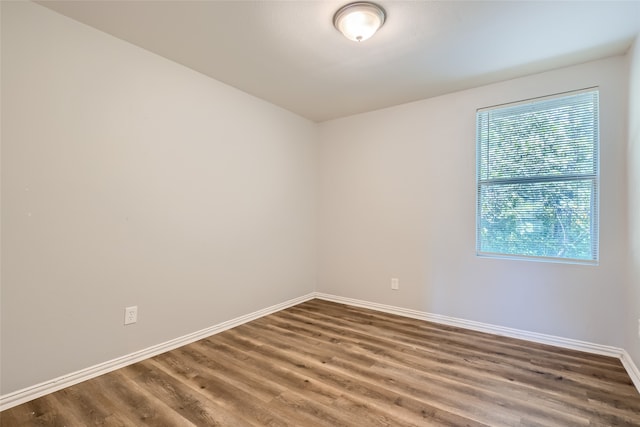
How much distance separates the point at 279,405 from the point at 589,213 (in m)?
2.83

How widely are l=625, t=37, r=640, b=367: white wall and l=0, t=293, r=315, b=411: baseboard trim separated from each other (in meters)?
3.17

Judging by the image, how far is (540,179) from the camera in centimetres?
272

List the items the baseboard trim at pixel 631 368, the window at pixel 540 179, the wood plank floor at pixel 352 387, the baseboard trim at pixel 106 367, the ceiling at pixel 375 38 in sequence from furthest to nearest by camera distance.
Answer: the window at pixel 540 179, the baseboard trim at pixel 631 368, the ceiling at pixel 375 38, the baseboard trim at pixel 106 367, the wood plank floor at pixel 352 387

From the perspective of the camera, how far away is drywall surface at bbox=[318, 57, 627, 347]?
95.2 inches

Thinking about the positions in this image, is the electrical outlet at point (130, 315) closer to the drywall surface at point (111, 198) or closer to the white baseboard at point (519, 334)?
the drywall surface at point (111, 198)

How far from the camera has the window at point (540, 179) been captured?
2.53m

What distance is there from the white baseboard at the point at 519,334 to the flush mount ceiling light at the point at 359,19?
2.75m

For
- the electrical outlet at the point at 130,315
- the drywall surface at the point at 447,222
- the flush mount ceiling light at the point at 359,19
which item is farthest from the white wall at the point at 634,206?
the electrical outlet at the point at 130,315

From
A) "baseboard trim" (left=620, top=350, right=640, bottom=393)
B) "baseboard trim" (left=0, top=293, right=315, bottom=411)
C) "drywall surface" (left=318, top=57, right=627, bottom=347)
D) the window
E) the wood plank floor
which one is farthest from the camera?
the window

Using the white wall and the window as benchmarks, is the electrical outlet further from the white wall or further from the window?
the white wall

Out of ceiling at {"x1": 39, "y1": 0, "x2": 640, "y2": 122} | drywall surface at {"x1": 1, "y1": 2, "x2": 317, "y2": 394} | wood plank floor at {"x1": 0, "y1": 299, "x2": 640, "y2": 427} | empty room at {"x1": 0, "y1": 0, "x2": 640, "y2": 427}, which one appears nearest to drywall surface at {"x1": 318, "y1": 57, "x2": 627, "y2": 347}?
empty room at {"x1": 0, "y1": 0, "x2": 640, "y2": 427}

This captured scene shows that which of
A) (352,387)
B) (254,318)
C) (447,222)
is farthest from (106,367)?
(447,222)

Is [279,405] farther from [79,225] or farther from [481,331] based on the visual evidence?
[481,331]

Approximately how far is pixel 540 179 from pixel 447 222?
0.88 meters
